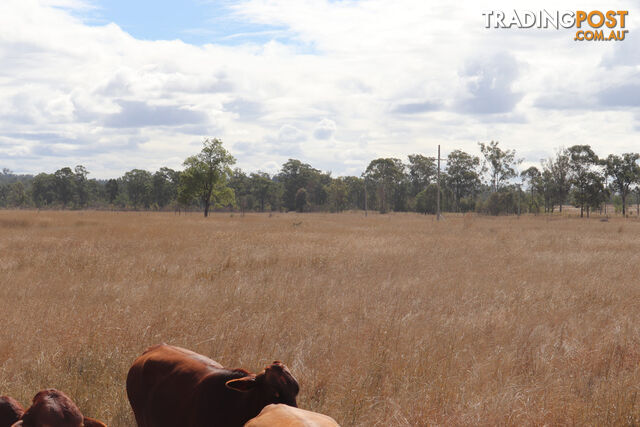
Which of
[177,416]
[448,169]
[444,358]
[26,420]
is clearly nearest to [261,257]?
[444,358]

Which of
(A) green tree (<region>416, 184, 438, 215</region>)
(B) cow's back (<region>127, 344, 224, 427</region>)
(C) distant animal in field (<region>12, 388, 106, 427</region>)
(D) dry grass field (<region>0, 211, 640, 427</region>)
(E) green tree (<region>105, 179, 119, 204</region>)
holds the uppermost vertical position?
(E) green tree (<region>105, 179, 119, 204</region>)

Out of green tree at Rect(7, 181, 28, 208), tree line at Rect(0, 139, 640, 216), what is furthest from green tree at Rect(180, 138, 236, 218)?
green tree at Rect(7, 181, 28, 208)

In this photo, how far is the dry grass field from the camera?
4.60 m

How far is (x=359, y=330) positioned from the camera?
265 inches

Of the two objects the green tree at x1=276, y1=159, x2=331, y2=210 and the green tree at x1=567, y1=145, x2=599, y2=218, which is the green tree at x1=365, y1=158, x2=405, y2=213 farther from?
the green tree at x1=567, y1=145, x2=599, y2=218

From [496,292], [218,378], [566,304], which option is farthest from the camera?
[496,292]

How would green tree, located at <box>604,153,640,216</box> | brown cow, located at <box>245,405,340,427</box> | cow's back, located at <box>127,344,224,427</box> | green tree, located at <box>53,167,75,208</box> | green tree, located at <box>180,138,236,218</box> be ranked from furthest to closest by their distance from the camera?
green tree, located at <box>53,167,75,208</box> < green tree, located at <box>604,153,640,216</box> < green tree, located at <box>180,138,236,218</box> < cow's back, located at <box>127,344,224,427</box> < brown cow, located at <box>245,405,340,427</box>

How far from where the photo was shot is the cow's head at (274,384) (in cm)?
238

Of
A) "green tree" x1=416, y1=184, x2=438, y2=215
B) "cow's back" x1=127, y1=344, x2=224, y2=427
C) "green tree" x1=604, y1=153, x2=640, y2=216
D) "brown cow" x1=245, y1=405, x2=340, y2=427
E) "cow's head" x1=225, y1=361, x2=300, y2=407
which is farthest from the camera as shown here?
"green tree" x1=416, y1=184, x2=438, y2=215

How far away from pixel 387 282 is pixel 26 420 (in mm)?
9031

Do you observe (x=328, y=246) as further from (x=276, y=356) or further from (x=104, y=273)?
(x=276, y=356)

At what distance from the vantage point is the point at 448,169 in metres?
101

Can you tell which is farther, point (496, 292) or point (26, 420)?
point (496, 292)

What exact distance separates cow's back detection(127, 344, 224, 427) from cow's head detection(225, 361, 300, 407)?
33cm
